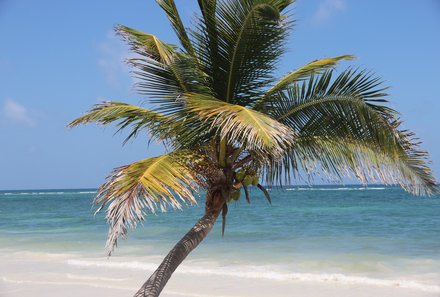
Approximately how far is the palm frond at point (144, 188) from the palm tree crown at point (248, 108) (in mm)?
33

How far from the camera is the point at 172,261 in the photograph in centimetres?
459

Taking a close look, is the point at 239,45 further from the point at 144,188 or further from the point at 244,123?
the point at 144,188

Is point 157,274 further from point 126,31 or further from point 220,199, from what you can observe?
point 126,31

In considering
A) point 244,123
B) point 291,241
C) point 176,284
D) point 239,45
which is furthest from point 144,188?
point 291,241

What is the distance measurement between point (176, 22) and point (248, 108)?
1.12 m

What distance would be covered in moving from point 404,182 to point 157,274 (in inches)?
89.7

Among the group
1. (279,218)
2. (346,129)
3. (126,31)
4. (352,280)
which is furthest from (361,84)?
(279,218)

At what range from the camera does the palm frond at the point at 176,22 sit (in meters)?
5.02

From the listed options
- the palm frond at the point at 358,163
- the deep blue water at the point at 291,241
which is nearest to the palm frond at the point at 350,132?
the palm frond at the point at 358,163

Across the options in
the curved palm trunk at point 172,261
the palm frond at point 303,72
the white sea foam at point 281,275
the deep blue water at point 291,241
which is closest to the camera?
the curved palm trunk at point 172,261

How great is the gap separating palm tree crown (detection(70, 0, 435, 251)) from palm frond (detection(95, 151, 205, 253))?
33mm

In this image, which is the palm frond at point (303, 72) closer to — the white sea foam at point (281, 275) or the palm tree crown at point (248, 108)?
the palm tree crown at point (248, 108)

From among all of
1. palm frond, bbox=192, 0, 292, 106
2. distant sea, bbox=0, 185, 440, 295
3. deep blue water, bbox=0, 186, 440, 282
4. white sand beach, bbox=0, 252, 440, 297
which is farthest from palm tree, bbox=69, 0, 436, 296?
white sand beach, bbox=0, 252, 440, 297

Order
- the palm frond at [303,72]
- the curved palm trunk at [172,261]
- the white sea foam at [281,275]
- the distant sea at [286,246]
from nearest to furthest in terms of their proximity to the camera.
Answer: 1. the curved palm trunk at [172,261]
2. the palm frond at [303,72]
3. the white sea foam at [281,275]
4. the distant sea at [286,246]
